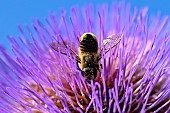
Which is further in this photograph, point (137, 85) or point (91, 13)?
point (91, 13)

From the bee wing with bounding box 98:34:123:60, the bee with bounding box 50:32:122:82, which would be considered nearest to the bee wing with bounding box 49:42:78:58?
the bee with bounding box 50:32:122:82

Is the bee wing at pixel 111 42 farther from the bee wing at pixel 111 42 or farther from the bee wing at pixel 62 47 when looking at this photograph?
the bee wing at pixel 62 47

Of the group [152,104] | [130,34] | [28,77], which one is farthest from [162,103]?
[28,77]

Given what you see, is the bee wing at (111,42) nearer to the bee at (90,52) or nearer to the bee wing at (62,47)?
the bee at (90,52)

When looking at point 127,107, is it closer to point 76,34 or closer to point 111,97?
point 111,97

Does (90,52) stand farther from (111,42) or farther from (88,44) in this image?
(111,42)

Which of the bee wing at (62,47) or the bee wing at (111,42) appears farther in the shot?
the bee wing at (62,47)

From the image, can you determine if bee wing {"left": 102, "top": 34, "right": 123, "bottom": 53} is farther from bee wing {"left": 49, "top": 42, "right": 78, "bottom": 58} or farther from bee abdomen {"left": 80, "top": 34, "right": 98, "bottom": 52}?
bee wing {"left": 49, "top": 42, "right": 78, "bottom": 58}

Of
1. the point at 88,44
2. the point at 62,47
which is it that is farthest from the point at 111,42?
the point at 62,47

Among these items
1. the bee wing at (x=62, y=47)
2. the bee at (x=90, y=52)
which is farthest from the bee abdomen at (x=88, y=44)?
the bee wing at (x=62, y=47)
